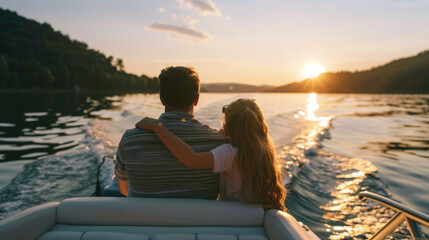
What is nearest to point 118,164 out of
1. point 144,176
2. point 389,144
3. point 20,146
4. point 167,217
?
point 144,176

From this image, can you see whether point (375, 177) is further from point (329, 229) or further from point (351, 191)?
point (329, 229)

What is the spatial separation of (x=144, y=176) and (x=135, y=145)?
23 cm

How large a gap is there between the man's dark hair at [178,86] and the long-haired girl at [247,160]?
334 millimetres

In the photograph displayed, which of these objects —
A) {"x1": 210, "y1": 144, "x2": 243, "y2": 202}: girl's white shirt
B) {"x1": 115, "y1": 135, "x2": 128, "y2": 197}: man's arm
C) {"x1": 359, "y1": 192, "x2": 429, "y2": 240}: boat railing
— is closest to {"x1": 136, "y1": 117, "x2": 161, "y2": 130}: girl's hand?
{"x1": 115, "y1": 135, "x2": 128, "y2": 197}: man's arm

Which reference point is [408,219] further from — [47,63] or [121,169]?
[47,63]

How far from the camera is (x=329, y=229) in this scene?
4379 mm

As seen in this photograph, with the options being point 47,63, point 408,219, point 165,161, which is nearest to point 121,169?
point 165,161

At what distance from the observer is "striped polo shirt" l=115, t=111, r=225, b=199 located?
6.51ft

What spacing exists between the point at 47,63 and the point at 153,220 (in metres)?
→ 119

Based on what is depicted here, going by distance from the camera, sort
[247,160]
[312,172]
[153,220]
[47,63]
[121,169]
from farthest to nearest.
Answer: [47,63]
[312,172]
[121,169]
[247,160]
[153,220]

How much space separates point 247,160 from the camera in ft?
6.89

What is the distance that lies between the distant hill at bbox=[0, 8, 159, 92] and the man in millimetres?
79390

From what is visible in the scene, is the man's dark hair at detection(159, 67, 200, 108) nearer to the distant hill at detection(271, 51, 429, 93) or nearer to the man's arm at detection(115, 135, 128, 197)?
the man's arm at detection(115, 135, 128, 197)

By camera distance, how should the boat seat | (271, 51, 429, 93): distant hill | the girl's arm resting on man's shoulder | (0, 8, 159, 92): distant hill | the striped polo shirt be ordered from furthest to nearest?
(271, 51, 429, 93): distant hill, (0, 8, 159, 92): distant hill, the striped polo shirt, the girl's arm resting on man's shoulder, the boat seat
